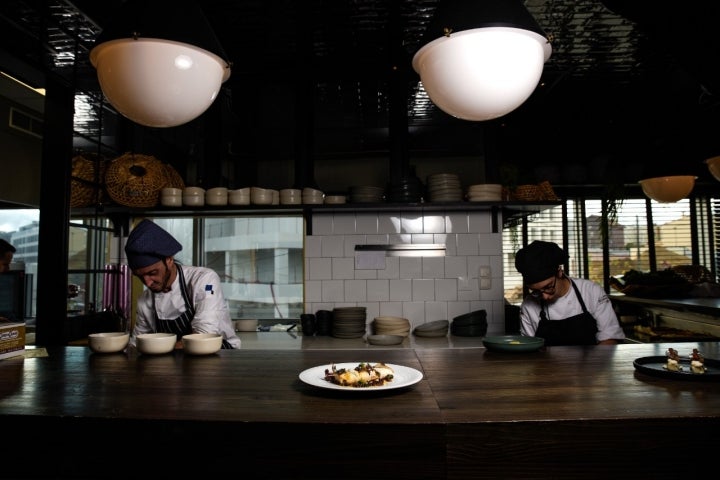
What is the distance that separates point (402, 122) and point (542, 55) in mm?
2549

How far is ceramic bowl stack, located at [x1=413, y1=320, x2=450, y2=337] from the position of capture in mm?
3807

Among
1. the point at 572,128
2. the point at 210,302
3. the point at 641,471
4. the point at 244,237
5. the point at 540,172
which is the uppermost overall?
the point at 572,128

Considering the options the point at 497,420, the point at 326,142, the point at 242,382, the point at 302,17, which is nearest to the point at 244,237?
the point at 326,142

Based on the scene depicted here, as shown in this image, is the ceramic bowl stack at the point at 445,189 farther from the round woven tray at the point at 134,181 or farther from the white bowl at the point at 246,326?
the round woven tray at the point at 134,181

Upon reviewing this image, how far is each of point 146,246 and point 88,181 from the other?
1.76 metres

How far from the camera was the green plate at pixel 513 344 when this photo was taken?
6.43ft

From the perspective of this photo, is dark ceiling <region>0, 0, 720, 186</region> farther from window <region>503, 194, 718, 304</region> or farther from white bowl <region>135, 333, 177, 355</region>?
white bowl <region>135, 333, 177, 355</region>

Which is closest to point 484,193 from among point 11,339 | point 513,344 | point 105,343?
point 513,344

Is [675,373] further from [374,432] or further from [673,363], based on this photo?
[374,432]

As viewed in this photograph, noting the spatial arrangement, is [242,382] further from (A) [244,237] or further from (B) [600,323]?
(A) [244,237]

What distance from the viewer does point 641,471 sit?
116 cm

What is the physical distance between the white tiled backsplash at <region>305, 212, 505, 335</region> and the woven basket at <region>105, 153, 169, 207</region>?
1303mm

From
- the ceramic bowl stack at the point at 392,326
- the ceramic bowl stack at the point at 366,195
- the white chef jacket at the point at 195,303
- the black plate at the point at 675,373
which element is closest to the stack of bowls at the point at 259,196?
the ceramic bowl stack at the point at 366,195

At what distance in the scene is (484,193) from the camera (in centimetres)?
384
